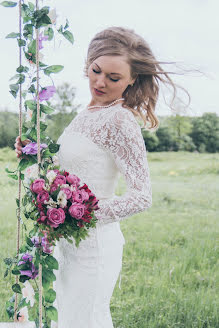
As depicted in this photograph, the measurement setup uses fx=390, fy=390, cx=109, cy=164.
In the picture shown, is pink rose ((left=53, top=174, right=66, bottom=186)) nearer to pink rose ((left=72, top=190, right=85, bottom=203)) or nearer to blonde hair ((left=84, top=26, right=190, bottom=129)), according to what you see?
pink rose ((left=72, top=190, right=85, bottom=203))

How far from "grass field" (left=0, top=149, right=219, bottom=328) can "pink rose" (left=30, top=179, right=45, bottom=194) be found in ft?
6.08

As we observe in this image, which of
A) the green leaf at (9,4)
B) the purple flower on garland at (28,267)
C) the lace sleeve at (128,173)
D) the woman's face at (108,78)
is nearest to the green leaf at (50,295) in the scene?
the purple flower on garland at (28,267)

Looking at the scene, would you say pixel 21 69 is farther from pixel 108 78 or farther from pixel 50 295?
pixel 50 295

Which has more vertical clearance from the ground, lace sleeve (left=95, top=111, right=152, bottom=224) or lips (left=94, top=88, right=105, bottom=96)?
lips (left=94, top=88, right=105, bottom=96)

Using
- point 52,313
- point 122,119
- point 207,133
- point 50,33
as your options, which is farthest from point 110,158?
point 207,133

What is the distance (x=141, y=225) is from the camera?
207 inches

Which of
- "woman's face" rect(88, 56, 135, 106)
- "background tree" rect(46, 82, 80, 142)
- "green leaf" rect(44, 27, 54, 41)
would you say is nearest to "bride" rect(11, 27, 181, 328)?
"woman's face" rect(88, 56, 135, 106)

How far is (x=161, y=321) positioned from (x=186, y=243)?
1813 millimetres

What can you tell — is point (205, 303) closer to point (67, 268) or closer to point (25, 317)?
point (25, 317)

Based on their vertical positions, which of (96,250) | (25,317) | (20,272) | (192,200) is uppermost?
(96,250)

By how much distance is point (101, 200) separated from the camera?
1.74 meters

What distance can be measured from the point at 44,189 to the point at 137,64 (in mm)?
821

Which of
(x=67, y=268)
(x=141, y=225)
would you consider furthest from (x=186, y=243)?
(x=67, y=268)

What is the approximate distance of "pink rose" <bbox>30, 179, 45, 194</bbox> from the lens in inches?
57.2
